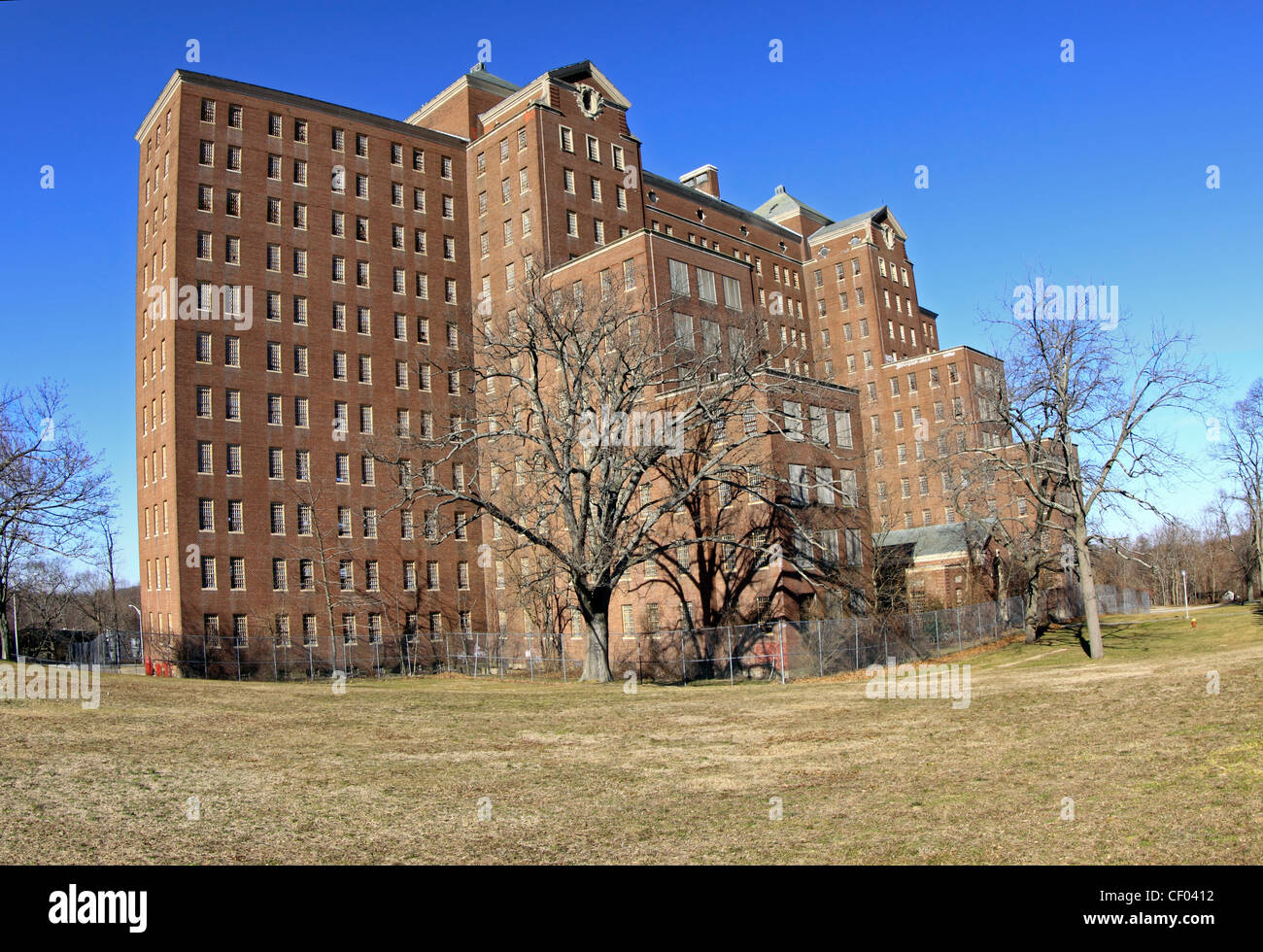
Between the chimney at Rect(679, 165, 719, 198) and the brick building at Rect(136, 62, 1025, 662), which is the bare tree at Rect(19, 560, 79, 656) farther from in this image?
the chimney at Rect(679, 165, 719, 198)

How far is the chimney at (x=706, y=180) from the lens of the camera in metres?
96.2

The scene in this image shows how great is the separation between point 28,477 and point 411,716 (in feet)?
105

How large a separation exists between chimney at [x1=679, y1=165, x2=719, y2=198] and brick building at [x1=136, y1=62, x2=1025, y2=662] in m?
27.0

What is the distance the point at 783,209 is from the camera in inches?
4139

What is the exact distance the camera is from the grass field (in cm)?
1088

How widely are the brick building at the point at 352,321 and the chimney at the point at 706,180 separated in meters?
27.0

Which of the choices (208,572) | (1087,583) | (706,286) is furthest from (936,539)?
(208,572)

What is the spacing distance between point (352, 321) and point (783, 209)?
2311 inches

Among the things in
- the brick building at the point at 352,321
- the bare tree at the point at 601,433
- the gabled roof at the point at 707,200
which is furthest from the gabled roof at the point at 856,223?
the bare tree at the point at 601,433

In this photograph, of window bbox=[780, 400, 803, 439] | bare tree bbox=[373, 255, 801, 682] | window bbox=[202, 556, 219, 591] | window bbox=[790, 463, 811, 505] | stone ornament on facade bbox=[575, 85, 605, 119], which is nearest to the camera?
bare tree bbox=[373, 255, 801, 682]

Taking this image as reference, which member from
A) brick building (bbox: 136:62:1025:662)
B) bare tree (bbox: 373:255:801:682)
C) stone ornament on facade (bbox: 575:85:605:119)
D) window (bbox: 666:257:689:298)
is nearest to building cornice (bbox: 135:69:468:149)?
brick building (bbox: 136:62:1025:662)

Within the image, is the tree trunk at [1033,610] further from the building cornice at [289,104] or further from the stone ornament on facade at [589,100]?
the building cornice at [289,104]

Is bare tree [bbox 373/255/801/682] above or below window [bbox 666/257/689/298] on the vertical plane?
below

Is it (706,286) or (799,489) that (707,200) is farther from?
(799,489)
